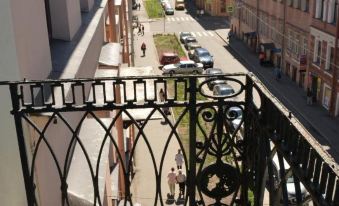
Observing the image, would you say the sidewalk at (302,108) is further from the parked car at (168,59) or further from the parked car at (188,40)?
the parked car at (168,59)

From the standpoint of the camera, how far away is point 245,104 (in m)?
3.99

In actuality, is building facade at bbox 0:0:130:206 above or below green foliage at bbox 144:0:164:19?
above

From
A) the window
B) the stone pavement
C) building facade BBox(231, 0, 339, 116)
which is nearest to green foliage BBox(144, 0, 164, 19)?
the window

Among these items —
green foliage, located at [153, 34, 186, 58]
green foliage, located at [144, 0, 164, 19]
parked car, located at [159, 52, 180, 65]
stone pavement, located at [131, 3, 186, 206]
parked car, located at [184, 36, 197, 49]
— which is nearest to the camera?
stone pavement, located at [131, 3, 186, 206]

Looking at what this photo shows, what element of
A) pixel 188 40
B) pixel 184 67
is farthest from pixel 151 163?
pixel 188 40

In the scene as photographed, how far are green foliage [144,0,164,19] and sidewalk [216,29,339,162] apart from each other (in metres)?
25.3

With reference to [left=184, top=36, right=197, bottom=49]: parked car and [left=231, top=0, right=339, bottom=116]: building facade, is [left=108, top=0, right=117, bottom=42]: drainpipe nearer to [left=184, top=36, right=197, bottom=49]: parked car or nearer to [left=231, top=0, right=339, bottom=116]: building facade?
[left=231, top=0, right=339, bottom=116]: building facade

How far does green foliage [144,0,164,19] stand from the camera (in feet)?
209

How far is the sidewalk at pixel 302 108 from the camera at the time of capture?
74.7 ft

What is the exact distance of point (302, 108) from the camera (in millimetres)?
27016

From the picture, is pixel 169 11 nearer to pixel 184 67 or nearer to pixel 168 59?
pixel 168 59

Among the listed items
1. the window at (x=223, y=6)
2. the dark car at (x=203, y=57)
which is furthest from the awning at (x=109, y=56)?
the window at (x=223, y=6)

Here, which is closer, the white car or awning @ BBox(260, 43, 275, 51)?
the white car

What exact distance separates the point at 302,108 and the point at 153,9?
44.4 meters
